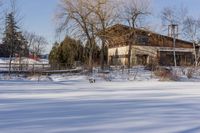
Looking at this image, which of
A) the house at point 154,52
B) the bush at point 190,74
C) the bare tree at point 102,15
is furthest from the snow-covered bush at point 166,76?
the house at point 154,52

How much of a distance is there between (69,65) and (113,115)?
33359 millimetres

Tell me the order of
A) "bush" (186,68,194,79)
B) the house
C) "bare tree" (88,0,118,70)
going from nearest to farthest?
1. "bush" (186,68,194,79)
2. "bare tree" (88,0,118,70)
3. the house

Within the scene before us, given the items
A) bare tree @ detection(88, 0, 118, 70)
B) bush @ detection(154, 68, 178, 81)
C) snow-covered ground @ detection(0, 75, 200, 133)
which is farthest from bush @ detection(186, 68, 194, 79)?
snow-covered ground @ detection(0, 75, 200, 133)

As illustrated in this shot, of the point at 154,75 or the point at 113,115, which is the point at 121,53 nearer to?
the point at 154,75

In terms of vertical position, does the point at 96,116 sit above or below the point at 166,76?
below

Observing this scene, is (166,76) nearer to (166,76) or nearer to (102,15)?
(166,76)

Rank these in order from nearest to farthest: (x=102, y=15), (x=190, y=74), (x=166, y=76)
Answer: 1. (x=166, y=76)
2. (x=190, y=74)
3. (x=102, y=15)

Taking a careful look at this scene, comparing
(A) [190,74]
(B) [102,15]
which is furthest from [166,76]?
(B) [102,15]

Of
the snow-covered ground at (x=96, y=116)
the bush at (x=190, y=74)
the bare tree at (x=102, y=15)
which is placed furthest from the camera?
the bare tree at (x=102, y=15)

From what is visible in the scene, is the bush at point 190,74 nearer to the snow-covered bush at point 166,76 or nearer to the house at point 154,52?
the snow-covered bush at point 166,76

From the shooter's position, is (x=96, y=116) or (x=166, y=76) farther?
(x=166, y=76)

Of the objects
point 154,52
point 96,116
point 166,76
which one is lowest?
point 96,116

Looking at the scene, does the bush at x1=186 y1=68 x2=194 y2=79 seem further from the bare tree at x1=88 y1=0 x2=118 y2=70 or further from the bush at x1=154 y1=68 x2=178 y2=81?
the bare tree at x1=88 y1=0 x2=118 y2=70

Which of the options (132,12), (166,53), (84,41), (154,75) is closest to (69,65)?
(84,41)
